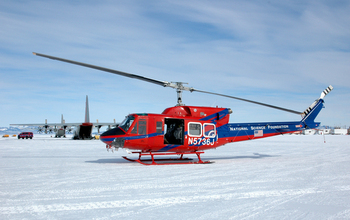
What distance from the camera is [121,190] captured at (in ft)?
21.4

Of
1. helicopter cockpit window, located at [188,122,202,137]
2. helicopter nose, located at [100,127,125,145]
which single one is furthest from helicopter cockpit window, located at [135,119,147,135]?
helicopter cockpit window, located at [188,122,202,137]

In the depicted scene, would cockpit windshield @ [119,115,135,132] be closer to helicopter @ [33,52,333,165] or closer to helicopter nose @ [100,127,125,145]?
helicopter @ [33,52,333,165]

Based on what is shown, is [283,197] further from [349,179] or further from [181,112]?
[181,112]

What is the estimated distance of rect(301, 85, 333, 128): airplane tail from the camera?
15.7 meters

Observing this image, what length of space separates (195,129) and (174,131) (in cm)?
126

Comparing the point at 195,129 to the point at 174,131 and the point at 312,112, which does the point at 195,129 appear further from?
the point at 312,112

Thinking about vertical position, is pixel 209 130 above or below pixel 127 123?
below

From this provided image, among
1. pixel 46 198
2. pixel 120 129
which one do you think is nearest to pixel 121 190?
pixel 46 198

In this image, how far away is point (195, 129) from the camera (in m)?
12.6

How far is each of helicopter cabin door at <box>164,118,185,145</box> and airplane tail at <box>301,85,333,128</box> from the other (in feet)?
25.7

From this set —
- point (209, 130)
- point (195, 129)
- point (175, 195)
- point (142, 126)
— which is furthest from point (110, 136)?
point (175, 195)

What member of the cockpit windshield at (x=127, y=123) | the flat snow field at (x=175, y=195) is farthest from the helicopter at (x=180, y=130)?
the flat snow field at (x=175, y=195)

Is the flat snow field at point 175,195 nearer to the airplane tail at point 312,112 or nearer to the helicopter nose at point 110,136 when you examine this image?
the helicopter nose at point 110,136

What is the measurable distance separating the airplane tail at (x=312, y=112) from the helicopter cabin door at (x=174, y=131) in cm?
784
